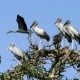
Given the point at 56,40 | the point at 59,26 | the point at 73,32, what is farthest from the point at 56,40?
the point at 59,26

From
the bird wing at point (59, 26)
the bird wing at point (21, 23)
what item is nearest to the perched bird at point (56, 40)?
the bird wing at point (21, 23)

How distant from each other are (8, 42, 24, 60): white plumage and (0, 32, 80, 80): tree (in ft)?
2.33

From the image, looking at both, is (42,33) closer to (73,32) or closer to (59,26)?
(59,26)

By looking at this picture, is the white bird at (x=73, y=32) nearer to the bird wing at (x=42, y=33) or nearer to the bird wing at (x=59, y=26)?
the bird wing at (x=59, y=26)

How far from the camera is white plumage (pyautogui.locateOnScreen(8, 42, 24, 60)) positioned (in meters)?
15.8

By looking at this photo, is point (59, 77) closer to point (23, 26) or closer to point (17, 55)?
point (17, 55)

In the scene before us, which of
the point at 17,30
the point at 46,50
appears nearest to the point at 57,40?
the point at 46,50

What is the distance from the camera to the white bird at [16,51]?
51.5 feet

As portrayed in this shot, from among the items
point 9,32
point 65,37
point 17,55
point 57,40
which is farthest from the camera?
point 9,32

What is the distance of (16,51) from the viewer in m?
16.5

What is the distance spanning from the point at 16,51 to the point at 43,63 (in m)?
2.28

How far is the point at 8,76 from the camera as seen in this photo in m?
14.4

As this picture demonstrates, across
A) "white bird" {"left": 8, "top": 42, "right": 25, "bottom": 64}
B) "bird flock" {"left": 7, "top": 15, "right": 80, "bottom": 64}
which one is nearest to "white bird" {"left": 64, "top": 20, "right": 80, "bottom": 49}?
"bird flock" {"left": 7, "top": 15, "right": 80, "bottom": 64}

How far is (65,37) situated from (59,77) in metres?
3.33
